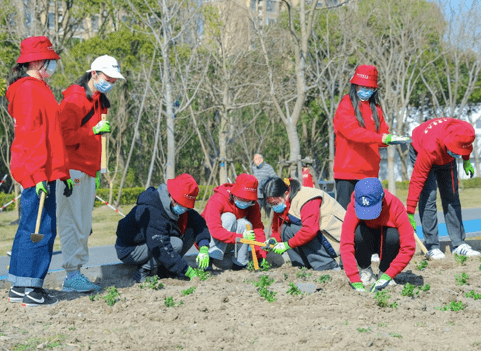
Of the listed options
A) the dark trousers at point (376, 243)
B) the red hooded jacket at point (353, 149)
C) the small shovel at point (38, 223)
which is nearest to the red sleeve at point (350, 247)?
the dark trousers at point (376, 243)

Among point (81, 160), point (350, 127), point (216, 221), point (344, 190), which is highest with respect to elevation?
point (350, 127)

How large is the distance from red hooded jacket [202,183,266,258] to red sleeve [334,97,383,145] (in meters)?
1.18

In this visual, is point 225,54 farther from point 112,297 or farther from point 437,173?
point 112,297

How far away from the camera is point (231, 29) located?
2064 centimetres

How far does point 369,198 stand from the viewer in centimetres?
450

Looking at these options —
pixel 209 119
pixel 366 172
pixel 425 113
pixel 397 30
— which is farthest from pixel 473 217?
pixel 425 113

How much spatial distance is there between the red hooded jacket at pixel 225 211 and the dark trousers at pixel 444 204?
1.82m

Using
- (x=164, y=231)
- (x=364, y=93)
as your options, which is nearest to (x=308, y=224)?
(x=164, y=231)

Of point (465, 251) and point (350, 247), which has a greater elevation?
point (350, 247)

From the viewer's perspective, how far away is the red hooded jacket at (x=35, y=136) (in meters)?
4.36

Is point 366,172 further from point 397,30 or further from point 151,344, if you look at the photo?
point 397,30

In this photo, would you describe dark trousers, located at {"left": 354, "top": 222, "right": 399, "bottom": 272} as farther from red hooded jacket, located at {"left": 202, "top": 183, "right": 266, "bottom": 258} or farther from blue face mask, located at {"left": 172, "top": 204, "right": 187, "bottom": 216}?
blue face mask, located at {"left": 172, "top": 204, "right": 187, "bottom": 216}

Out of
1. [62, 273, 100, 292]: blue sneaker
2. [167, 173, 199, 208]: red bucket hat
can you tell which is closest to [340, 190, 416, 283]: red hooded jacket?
[167, 173, 199, 208]: red bucket hat

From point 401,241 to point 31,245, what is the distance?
283 centimetres
